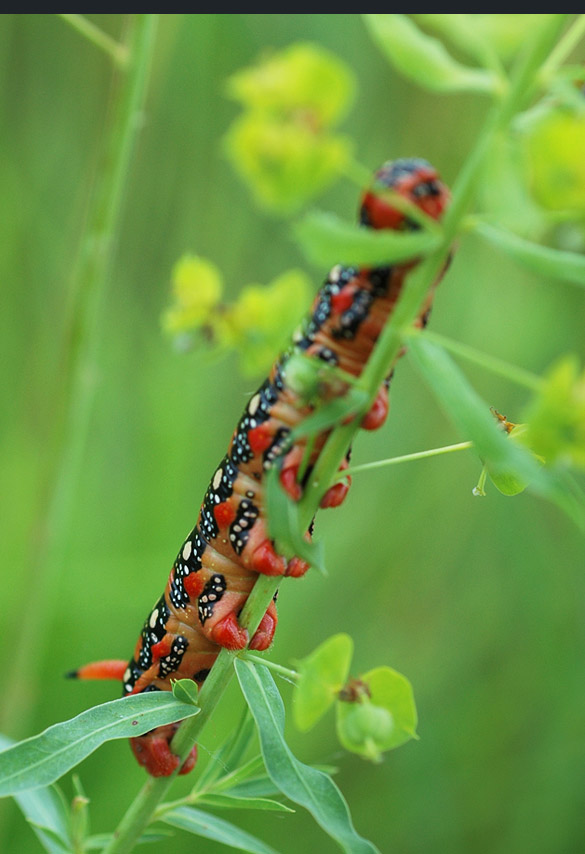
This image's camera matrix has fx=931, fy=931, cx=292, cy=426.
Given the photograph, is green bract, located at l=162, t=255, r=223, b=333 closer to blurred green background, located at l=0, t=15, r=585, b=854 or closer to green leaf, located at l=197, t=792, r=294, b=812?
green leaf, located at l=197, t=792, r=294, b=812

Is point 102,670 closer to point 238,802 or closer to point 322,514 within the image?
point 238,802

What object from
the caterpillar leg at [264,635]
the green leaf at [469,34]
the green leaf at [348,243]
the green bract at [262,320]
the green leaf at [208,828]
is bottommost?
the green leaf at [208,828]

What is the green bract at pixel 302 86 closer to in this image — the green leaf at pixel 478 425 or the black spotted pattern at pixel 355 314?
the green leaf at pixel 478 425

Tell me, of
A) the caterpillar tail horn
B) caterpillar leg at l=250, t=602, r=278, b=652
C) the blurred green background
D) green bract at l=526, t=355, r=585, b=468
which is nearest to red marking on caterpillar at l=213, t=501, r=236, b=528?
caterpillar leg at l=250, t=602, r=278, b=652

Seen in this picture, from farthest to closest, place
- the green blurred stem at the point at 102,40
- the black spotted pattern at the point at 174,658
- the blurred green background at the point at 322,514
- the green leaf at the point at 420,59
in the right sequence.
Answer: the blurred green background at the point at 322,514, the green blurred stem at the point at 102,40, the black spotted pattern at the point at 174,658, the green leaf at the point at 420,59

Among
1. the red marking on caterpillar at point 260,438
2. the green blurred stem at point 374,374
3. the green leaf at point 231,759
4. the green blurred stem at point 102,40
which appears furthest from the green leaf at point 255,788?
the green blurred stem at point 102,40

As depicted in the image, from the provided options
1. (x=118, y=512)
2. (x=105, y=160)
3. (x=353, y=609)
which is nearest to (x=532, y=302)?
(x=353, y=609)

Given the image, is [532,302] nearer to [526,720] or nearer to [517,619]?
[517,619]
